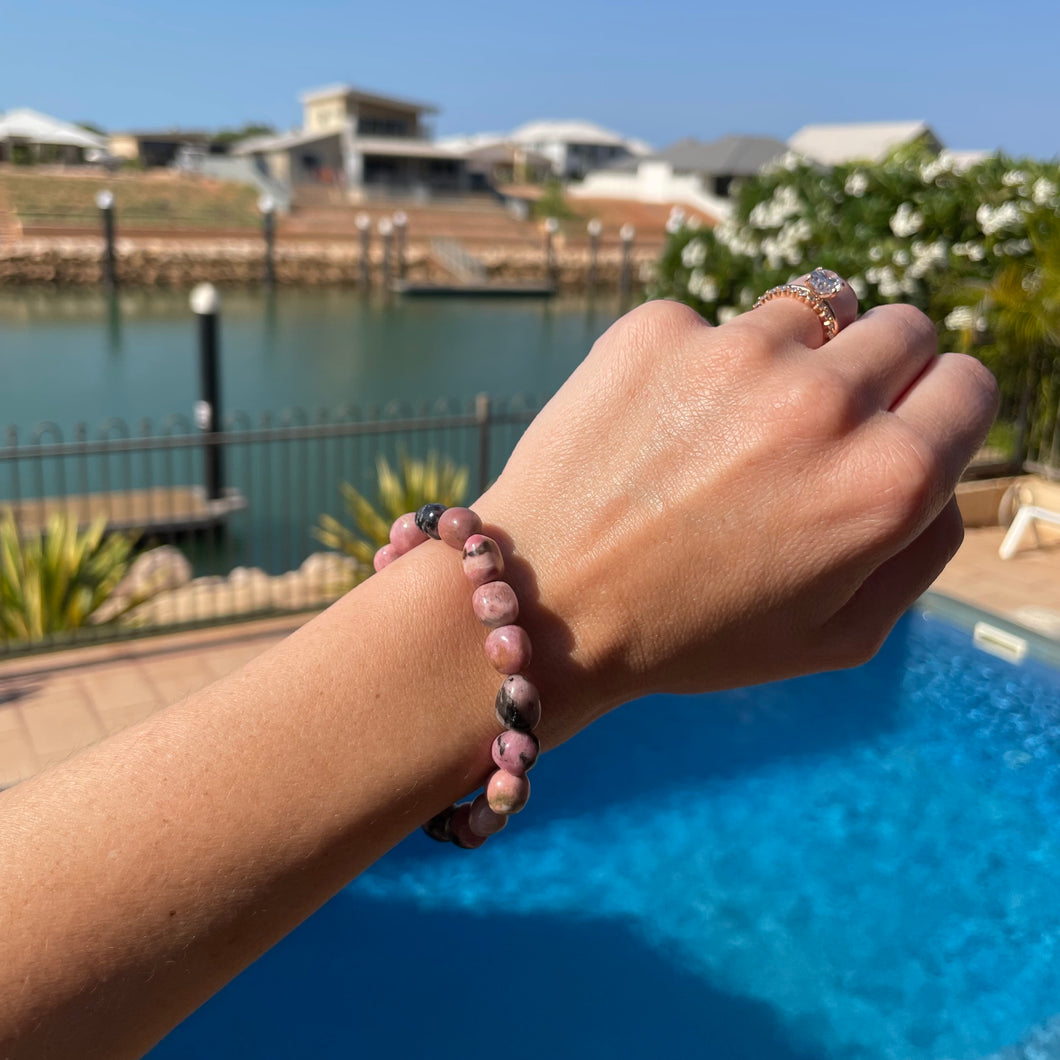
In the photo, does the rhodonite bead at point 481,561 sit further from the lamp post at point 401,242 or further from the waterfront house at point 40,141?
the waterfront house at point 40,141

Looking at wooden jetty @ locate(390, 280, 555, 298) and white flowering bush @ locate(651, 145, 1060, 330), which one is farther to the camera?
wooden jetty @ locate(390, 280, 555, 298)

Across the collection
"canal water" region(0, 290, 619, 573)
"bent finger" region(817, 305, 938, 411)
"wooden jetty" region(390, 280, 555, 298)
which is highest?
"bent finger" region(817, 305, 938, 411)

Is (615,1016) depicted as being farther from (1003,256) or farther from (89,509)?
(1003,256)

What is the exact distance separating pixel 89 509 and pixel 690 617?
369 inches

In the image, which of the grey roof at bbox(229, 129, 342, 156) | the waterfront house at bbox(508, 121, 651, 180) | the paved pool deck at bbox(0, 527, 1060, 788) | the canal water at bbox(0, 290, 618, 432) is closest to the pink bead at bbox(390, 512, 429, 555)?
the paved pool deck at bbox(0, 527, 1060, 788)

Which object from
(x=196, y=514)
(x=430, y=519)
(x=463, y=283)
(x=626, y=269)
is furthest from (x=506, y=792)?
(x=626, y=269)

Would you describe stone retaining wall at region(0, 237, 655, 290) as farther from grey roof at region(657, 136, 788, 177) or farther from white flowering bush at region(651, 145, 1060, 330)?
white flowering bush at region(651, 145, 1060, 330)

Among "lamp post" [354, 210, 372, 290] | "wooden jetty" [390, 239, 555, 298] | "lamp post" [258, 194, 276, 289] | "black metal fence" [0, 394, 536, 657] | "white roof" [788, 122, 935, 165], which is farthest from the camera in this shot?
"white roof" [788, 122, 935, 165]

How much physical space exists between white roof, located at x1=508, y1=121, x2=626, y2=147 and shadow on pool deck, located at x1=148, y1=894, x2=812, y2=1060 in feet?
222

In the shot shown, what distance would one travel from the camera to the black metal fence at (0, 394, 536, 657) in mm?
6160

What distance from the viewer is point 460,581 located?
95 cm

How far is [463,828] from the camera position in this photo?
3.31ft

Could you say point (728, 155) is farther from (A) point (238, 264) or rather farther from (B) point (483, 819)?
(B) point (483, 819)

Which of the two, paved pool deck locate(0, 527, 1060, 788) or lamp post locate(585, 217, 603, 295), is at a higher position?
lamp post locate(585, 217, 603, 295)
